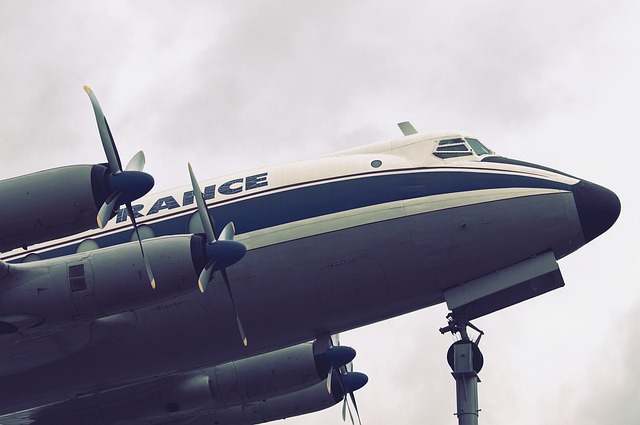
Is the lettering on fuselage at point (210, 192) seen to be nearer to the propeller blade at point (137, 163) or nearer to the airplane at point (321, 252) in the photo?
the airplane at point (321, 252)

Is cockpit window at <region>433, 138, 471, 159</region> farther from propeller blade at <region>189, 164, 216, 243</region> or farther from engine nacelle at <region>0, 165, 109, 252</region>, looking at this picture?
engine nacelle at <region>0, 165, 109, 252</region>

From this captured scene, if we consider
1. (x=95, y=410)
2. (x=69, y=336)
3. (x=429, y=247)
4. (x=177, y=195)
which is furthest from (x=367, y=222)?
(x=95, y=410)

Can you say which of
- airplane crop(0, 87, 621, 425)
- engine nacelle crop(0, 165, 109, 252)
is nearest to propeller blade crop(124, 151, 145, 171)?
airplane crop(0, 87, 621, 425)

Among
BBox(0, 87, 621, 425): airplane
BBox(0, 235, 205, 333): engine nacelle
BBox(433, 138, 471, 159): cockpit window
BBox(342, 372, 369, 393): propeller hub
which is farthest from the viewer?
A: BBox(342, 372, 369, 393): propeller hub

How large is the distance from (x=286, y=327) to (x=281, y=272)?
174 centimetres

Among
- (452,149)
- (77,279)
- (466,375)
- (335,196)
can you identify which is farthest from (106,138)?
(466,375)

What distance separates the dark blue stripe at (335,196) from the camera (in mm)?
28922

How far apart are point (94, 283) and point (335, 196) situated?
303 inches

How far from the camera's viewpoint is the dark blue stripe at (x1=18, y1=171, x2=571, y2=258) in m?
28.9

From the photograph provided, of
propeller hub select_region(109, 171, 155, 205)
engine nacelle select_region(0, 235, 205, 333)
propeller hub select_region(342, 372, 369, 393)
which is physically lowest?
engine nacelle select_region(0, 235, 205, 333)

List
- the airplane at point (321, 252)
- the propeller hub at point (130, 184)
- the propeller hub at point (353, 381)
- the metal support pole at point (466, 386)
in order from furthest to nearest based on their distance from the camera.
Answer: the propeller hub at point (353, 381), the metal support pole at point (466, 386), the airplane at point (321, 252), the propeller hub at point (130, 184)

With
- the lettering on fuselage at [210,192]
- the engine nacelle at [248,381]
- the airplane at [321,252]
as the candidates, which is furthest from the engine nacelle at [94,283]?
the engine nacelle at [248,381]

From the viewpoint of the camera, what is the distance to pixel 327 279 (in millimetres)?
28266

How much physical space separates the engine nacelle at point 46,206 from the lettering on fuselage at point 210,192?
20.6 ft
